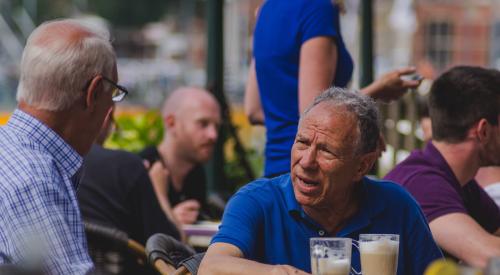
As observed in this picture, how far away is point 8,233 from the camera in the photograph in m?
2.41

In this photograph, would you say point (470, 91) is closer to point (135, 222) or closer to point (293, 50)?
point (293, 50)

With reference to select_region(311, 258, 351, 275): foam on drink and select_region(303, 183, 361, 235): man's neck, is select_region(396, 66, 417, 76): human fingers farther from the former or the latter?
select_region(311, 258, 351, 275): foam on drink

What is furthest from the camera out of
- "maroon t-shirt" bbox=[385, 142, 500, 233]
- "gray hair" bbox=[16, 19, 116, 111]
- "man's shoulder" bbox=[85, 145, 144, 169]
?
"man's shoulder" bbox=[85, 145, 144, 169]

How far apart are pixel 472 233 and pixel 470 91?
0.51 metres

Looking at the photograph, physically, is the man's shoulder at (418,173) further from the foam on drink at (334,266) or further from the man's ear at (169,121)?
the man's ear at (169,121)

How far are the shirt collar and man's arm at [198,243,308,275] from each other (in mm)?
401

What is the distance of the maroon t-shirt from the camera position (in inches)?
132

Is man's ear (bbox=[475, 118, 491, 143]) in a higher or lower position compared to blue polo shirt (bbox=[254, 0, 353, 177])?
Answer: lower

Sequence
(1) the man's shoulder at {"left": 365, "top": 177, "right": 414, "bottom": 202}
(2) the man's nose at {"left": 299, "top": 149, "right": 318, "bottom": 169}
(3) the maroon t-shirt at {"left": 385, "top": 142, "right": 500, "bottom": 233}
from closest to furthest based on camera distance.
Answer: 1. (2) the man's nose at {"left": 299, "top": 149, "right": 318, "bottom": 169}
2. (1) the man's shoulder at {"left": 365, "top": 177, "right": 414, "bottom": 202}
3. (3) the maroon t-shirt at {"left": 385, "top": 142, "right": 500, "bottom": 233}

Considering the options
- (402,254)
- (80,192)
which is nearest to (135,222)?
(80,192)

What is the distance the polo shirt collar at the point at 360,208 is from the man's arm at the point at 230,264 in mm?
→ 196

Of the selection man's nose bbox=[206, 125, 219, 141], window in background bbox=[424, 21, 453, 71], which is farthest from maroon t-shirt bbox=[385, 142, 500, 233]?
window in background bbox=[424, 21, 453, 71]

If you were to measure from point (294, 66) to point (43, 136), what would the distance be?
1310mm

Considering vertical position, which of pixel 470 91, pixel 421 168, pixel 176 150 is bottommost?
pixel 176 150
